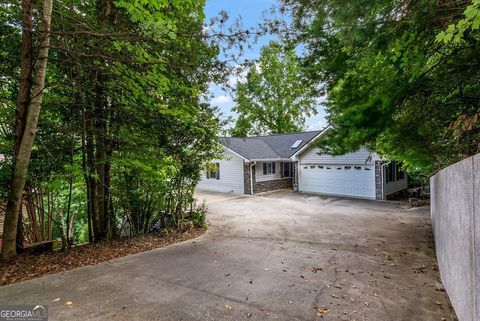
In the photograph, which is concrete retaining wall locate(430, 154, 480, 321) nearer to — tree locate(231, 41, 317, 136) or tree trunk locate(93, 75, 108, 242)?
tree trunk locate(93, 75, 108, 242)

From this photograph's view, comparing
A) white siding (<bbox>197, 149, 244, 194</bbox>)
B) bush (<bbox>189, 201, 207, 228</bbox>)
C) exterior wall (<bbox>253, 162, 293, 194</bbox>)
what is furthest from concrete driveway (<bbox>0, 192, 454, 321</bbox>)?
white siding (<bbox>197, 149, 244, 194</bbox>)

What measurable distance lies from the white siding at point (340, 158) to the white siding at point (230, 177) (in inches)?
182

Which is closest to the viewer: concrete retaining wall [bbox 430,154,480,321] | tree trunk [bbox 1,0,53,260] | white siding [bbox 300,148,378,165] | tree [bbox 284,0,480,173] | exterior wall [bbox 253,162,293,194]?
concrete retaining wall [bbox 430,154,480,321]

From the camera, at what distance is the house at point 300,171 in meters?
15.3

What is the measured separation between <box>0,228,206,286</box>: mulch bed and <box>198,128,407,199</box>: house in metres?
6.84

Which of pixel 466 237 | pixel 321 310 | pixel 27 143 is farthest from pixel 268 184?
pixel 466 237

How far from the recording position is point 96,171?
232 inches

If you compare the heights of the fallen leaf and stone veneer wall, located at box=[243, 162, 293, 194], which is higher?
stone veneer wall, located at box=[243, 162, 293, 194]

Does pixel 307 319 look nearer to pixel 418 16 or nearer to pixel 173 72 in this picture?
pixel 418 16

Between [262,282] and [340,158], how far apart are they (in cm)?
1340

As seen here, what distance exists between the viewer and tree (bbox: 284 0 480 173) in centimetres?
359

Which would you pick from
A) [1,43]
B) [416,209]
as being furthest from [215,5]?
[416,209]

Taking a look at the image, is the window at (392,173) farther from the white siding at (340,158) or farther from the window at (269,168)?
the window at (269,168)

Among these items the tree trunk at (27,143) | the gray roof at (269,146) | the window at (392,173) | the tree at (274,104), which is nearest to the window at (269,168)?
the gray roof at (269,146)
